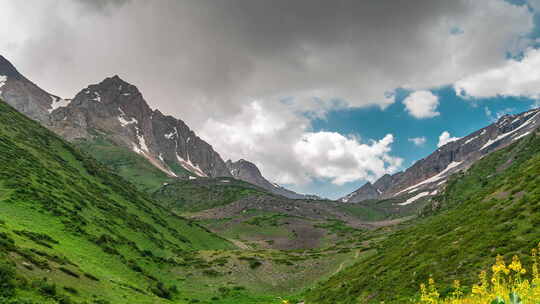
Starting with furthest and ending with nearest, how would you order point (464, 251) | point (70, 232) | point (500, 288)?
point (70, 232)
point (464, 251)
point (500, 288)

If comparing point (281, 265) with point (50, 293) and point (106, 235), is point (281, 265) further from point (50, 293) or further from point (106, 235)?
point (50, 293)

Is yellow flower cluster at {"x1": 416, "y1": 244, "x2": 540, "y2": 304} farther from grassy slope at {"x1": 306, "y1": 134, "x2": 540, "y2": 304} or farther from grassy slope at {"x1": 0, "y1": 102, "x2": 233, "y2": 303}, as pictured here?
grassy slope at {"x1": 0, "y1": 102, "x2": 233, "y2": 303}

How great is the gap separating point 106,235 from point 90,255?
54.5ft

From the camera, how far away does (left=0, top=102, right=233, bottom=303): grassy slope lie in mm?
30625

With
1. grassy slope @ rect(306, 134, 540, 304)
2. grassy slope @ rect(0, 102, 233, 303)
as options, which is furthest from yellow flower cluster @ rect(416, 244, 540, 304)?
grassy slope @ rect(0, 102, 233, 303)

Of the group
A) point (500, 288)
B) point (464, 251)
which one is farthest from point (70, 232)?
point (500, 288)

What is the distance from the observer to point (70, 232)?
56750mm

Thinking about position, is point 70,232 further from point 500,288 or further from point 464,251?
point 500,288

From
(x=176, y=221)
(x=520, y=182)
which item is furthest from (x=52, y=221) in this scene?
(x=176, y=221)

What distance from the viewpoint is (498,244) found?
3000 centimetres

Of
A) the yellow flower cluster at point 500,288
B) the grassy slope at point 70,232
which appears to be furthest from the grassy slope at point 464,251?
the grassy slope at point 70,232

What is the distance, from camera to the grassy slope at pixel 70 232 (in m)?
30.6

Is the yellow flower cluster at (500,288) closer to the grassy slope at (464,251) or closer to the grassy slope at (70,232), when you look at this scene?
the grassy slope at (464,251)

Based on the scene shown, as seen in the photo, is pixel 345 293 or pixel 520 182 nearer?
pixel 345 293
